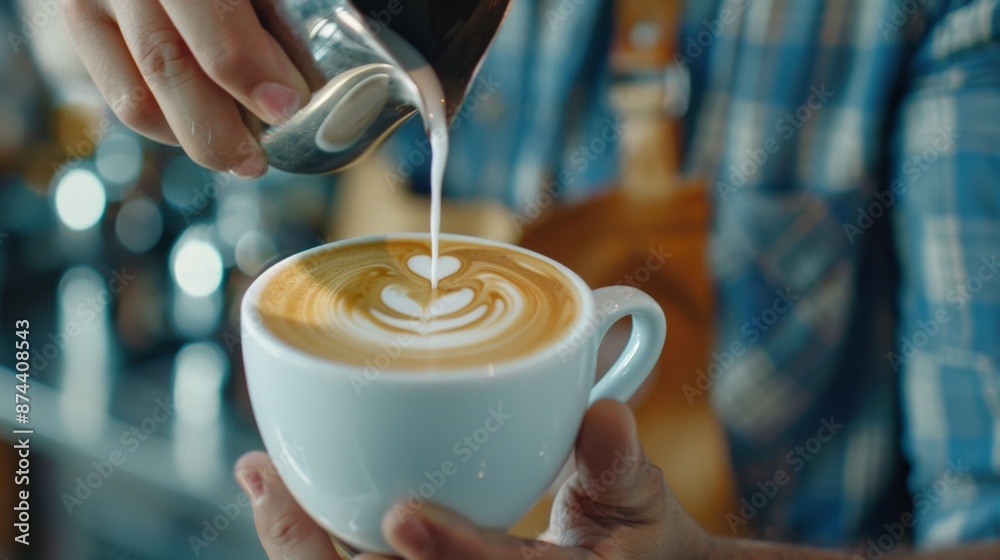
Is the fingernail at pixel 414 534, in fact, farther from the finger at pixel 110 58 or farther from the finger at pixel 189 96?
the finger at pixel 110 58

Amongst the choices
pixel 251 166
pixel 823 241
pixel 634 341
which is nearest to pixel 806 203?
pixel 823 241

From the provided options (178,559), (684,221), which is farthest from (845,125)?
(178,559)

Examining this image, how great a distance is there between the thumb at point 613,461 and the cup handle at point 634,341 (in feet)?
0.13

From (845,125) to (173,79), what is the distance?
123 centimetres

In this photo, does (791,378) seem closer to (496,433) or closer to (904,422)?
(904,422)

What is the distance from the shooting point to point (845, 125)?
5.14 ft

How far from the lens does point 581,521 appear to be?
86cm

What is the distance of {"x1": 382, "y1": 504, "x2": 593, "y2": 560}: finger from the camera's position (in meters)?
0.65

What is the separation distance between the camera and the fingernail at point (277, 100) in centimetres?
74

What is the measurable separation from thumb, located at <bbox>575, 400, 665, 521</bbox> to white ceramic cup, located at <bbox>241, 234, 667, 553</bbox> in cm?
2

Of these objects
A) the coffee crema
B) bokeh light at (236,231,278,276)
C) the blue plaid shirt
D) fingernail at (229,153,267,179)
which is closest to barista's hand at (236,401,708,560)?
the coffee crema

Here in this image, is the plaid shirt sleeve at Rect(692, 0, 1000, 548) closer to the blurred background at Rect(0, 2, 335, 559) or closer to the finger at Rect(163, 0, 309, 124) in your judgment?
the blurred background at Rect(0, 2, 335, 559)

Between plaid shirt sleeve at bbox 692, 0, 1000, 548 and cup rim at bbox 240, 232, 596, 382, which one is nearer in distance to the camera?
cup rim at bbox 240, 232, 596, 382

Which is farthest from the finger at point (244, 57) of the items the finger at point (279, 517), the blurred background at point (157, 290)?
the blurred background at point (157, 290)
